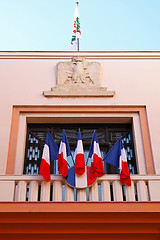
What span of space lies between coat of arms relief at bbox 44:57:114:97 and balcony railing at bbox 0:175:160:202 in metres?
2.74

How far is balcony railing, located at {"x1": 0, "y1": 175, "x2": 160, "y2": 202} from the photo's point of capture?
6.94 m

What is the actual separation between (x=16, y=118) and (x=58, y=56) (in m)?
2.35

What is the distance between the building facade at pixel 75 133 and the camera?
6367mm

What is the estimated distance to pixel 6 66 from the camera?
986 cm

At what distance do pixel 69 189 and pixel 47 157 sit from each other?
0.90 m

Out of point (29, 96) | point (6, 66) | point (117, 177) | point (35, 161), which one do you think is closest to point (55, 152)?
point (35, 161)

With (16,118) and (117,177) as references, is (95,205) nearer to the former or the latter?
(117,177)

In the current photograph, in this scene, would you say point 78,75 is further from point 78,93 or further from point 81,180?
point 81,180

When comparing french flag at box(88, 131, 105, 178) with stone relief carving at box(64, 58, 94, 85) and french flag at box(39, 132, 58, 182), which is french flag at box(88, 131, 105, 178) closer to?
french flag at box(39, 132, 58, 182)

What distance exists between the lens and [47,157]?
24.7ft

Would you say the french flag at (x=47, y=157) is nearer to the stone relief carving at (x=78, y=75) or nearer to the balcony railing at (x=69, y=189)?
the balcony railing at (x=69, y=189)

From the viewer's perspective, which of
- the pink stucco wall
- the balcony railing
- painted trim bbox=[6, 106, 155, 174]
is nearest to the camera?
the balcony railing
